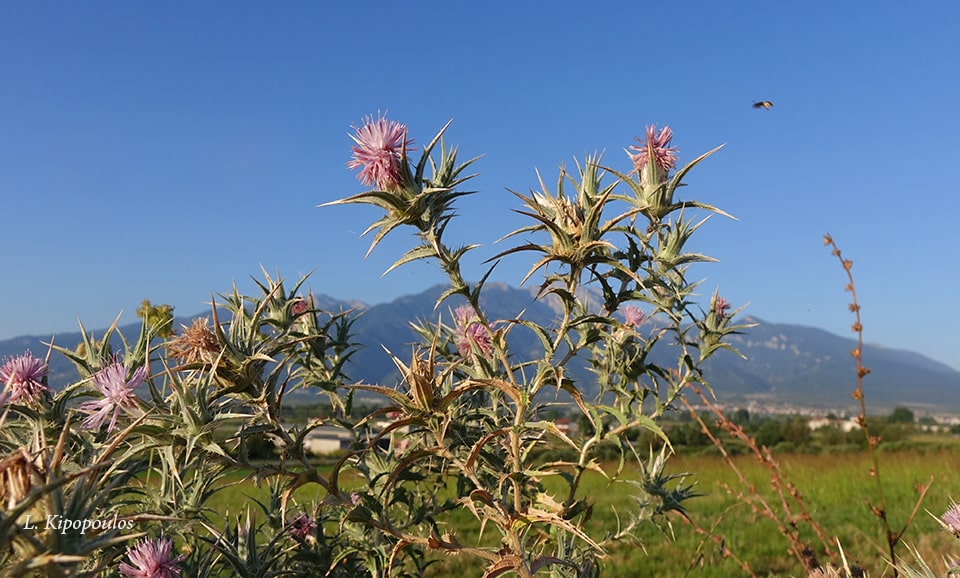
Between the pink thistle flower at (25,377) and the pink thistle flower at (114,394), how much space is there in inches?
16.0

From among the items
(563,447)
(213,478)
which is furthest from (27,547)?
(563,447)

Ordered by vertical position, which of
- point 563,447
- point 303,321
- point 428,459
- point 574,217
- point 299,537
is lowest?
point 299,537

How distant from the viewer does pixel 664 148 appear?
238 cm

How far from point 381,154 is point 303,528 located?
174cm

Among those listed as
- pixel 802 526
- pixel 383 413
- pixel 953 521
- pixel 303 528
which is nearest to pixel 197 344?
pixel 383 413

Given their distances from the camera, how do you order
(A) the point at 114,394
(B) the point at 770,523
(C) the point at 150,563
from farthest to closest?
(B) the point at 770,523 < (C) the point at 150,563 < (A) the point at 114,394

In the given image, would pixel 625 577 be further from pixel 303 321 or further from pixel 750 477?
pixel 750 477

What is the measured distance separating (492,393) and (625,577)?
5.19 m

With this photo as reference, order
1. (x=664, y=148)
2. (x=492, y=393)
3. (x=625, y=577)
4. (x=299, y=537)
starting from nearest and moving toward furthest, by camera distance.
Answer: (x=492, y=393), (x=664, y=148), (x=299, y=537), (x=625, y=577)

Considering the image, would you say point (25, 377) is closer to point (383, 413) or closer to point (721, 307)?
point (383, 413)

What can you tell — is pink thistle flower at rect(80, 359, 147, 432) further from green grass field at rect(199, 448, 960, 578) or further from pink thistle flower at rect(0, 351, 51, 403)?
green grass field at rect(199, 448, 960, 578)

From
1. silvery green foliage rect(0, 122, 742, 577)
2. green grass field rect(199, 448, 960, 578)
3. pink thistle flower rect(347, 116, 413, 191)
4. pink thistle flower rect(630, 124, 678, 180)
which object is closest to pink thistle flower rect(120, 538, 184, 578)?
silvery green foliage rect(0, 122, 742, 577)

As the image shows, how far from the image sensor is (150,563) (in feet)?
5.61

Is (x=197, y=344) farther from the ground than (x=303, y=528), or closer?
farther from the ground
